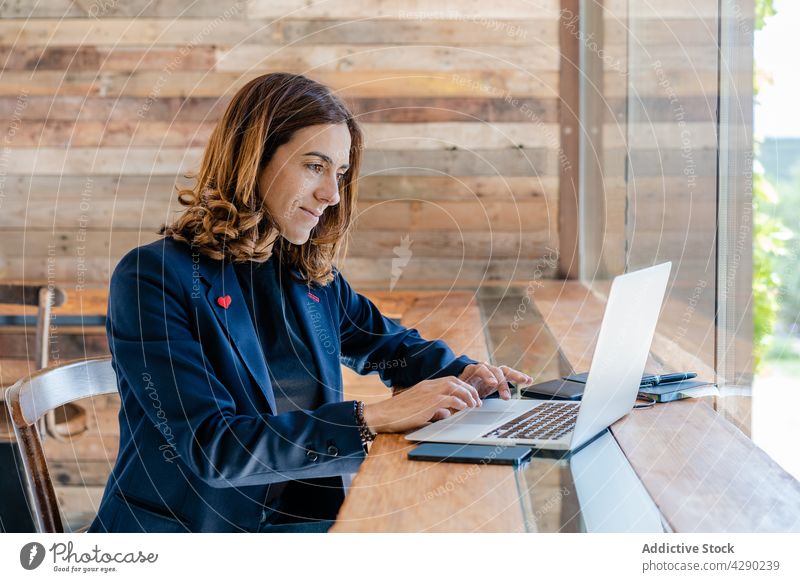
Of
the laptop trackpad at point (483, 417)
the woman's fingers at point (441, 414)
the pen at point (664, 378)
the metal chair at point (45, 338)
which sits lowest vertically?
the metal chair at point (45, 338)

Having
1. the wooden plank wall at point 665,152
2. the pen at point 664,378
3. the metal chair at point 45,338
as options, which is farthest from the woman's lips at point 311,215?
the metal chair at point 45,338

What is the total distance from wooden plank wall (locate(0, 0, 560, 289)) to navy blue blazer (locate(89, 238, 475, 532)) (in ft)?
5.16

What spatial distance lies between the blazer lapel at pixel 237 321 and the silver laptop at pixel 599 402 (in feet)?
0.84

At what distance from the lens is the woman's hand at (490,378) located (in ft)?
4.31

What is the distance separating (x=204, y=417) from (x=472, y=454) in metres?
0.33

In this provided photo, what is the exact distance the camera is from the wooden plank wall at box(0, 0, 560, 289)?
2.86 m

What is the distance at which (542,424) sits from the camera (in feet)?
3.71

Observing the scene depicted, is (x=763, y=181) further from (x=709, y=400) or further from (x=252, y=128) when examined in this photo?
(x=252, y=128)

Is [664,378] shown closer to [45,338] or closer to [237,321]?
[237,321]

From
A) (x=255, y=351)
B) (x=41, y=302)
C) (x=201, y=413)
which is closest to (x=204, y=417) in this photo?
(x=201, y=413)

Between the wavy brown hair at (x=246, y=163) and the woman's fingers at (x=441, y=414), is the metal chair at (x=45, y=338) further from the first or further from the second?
the woman's fingers at (x=441, y=414)
